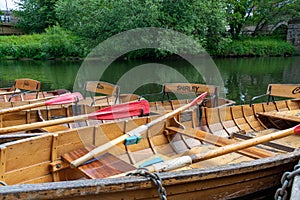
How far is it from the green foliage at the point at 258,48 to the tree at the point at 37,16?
22010 mm

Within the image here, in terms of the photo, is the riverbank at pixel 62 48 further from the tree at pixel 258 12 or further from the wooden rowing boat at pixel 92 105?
the wooden rowing boat at pixel 92 105

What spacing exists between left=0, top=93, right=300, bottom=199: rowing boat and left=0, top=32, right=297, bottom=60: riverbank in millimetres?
22952

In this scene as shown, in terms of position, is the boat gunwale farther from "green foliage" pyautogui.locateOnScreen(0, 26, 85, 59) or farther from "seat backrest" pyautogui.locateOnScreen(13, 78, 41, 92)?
"green foliage" pyautogui.locateOnScreen(0, 26, 85, 59)

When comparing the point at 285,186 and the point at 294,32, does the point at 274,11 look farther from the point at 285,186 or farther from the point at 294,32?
the point at 285,186

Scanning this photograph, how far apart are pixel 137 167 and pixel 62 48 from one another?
2678cm

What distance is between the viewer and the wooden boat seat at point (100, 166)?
10.6 feet

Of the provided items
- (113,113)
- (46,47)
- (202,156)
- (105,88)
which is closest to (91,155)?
(202,156)

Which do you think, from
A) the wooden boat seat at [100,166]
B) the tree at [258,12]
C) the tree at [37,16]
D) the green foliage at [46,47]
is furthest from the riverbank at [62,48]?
the wooden boat seat at [100,166]

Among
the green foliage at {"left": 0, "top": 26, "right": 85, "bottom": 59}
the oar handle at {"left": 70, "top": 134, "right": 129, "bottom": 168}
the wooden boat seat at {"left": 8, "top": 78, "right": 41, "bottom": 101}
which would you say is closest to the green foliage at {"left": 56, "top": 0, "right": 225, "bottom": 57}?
the green foliage at {"left": 0, "top": 26, "right": 85, "bottom": 59}

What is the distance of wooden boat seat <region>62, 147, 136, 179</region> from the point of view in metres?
3.24

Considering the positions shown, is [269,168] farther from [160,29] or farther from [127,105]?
[160,29]

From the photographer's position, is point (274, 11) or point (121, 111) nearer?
point (121, 111)

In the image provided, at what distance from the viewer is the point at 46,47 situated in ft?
94.3

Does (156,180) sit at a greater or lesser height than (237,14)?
lesser
